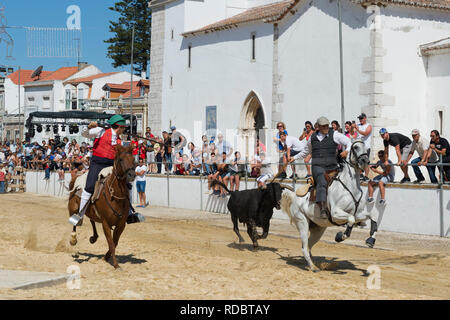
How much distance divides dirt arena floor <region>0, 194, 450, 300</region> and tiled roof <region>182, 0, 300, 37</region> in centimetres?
1529

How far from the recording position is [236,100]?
35438 mm

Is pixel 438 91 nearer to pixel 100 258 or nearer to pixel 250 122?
pixel 250 122

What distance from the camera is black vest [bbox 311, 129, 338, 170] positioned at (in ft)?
37.9

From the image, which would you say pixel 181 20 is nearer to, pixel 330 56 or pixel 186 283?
pixel 330 56

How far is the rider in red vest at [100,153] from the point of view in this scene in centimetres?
Result: 1242

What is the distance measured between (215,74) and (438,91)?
14.2m

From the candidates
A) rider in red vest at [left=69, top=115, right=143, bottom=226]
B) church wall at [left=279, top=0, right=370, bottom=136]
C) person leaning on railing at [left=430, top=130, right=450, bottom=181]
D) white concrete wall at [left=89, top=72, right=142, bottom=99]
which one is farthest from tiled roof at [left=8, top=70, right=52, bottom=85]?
rider in red vest at [left=69, top=115, right=143, bottom=226]

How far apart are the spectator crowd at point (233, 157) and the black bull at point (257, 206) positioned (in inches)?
12.7

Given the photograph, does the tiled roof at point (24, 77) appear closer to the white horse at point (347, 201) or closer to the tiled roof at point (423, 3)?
the tiled roof at point (423, 3)

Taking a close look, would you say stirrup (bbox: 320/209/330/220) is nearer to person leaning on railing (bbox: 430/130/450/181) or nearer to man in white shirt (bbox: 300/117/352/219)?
man in white shirt (bbox: 300/117/352/219)

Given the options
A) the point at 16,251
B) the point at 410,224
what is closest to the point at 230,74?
the point at 410,224

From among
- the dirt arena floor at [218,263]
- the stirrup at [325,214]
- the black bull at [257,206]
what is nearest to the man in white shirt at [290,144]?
the dirt arena floor at [218,263]

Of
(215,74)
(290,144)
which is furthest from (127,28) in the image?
(290,144)

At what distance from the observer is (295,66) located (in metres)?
30.6
